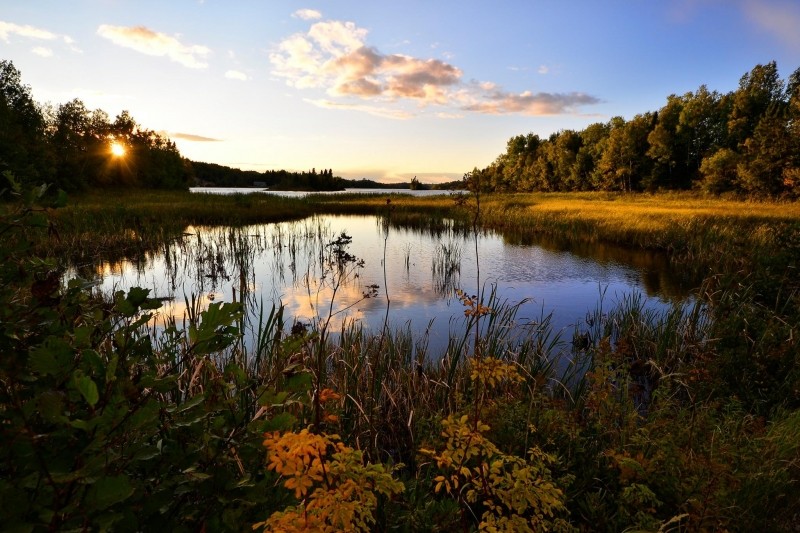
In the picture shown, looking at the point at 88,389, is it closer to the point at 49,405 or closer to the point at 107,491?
the point at 49,405

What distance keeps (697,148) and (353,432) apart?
80967mm

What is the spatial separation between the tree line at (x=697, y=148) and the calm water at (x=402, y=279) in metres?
37.7

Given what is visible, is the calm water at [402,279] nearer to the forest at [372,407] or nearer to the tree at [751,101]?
the forest at [372,407]

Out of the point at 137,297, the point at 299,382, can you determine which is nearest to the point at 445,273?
the point at 299,382

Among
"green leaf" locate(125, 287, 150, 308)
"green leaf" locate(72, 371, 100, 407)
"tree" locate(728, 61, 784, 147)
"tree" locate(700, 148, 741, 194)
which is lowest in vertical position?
"green leaf" locate(72, 371, 100, 407)

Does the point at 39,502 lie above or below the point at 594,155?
below

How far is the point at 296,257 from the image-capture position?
1678 centimetres

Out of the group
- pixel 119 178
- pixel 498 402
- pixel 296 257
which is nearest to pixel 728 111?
pixel 296 257

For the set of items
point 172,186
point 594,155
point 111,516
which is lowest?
point 111,516

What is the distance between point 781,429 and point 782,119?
61.2 meters

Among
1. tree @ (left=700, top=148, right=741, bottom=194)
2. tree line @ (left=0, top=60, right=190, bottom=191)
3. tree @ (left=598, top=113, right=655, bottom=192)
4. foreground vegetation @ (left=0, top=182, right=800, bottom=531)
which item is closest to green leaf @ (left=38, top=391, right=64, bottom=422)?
foreground vegetation @ (left=0, top=182, right=800, bottom=531)

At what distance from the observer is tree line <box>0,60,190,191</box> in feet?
130

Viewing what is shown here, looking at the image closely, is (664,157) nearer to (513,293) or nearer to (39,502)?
(513,293)

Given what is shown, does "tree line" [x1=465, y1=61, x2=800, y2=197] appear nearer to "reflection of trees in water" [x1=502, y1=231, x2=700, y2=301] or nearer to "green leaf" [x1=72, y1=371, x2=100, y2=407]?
"reflection of trees in water" [x1=502, y1=231, x2=700, y2=301]
